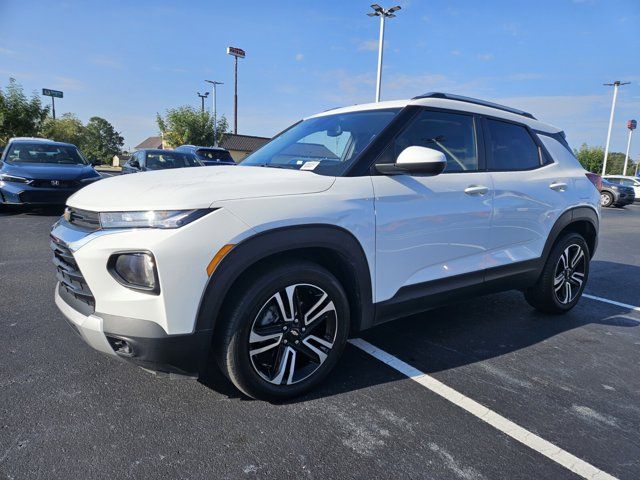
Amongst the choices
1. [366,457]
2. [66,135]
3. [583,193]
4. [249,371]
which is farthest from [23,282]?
[66,135]

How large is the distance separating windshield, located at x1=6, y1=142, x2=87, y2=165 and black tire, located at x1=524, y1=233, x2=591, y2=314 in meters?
9.41

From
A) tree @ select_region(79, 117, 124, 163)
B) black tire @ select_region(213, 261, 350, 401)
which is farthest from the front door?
tree @ select_region(79, 117, 124, 163)

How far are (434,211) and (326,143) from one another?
3.11 ft

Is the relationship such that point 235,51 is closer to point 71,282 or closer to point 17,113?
point 17,113

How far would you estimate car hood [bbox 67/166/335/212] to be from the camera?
2076 mm

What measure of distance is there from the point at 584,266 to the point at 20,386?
4.78 m

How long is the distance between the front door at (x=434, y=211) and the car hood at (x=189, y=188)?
49cm

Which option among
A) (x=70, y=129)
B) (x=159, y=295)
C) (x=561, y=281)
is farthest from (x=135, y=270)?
(x=70, y=129)

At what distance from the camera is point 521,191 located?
11.4 ft

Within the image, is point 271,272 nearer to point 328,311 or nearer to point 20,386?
point 328,311

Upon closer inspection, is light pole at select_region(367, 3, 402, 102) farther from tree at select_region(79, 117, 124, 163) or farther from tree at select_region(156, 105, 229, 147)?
tree at select_region(79, 117, 124, 163)

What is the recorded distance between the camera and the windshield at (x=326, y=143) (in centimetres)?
275

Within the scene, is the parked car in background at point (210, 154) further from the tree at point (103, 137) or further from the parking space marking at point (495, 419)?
the tree at point (103, 137)

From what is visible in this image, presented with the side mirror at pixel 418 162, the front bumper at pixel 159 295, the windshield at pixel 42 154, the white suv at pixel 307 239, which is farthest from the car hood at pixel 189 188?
the windshield at pixel 42 154
